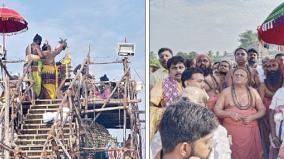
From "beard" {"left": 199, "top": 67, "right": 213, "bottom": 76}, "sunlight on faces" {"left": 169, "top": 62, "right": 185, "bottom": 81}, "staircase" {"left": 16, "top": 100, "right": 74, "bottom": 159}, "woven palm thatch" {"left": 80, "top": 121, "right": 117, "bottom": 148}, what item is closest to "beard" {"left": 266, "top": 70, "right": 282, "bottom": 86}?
"beard" {"left": 199, "top": 67, "right": 213, "bottom": 76}

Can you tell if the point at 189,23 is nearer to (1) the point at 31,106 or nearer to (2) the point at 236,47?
(2) the point at 236,47

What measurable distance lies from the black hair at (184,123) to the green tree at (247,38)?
0.68m

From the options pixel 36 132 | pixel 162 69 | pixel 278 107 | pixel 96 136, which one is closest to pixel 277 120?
pixel 278 107

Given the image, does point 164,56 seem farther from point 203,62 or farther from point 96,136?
point 96,136

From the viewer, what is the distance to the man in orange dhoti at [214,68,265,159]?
6598mm

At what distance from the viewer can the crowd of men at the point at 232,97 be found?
657 centimetres

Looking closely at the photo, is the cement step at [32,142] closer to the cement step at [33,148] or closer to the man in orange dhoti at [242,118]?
the cement step at [33,148]

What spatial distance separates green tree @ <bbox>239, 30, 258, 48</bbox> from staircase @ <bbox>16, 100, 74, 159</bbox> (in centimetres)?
179

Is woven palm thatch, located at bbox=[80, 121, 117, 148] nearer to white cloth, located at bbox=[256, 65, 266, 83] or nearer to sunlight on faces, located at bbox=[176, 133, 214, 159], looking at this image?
sunlight on faces, located at bbox=[176, 133, 214, 159]

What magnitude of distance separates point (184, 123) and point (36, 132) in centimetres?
160

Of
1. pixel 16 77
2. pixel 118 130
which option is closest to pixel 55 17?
pixel 16 77

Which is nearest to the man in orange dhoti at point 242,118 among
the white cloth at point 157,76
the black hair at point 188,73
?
the black hair at point 188,73

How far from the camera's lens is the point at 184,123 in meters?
6.26

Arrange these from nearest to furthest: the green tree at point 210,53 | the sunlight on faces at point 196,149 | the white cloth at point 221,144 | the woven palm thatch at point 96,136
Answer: the sunlight on faces at point 196,149
the white cloth at point 221,144
the green tree at point 210,53
the woven palm thatch at point 96,136
